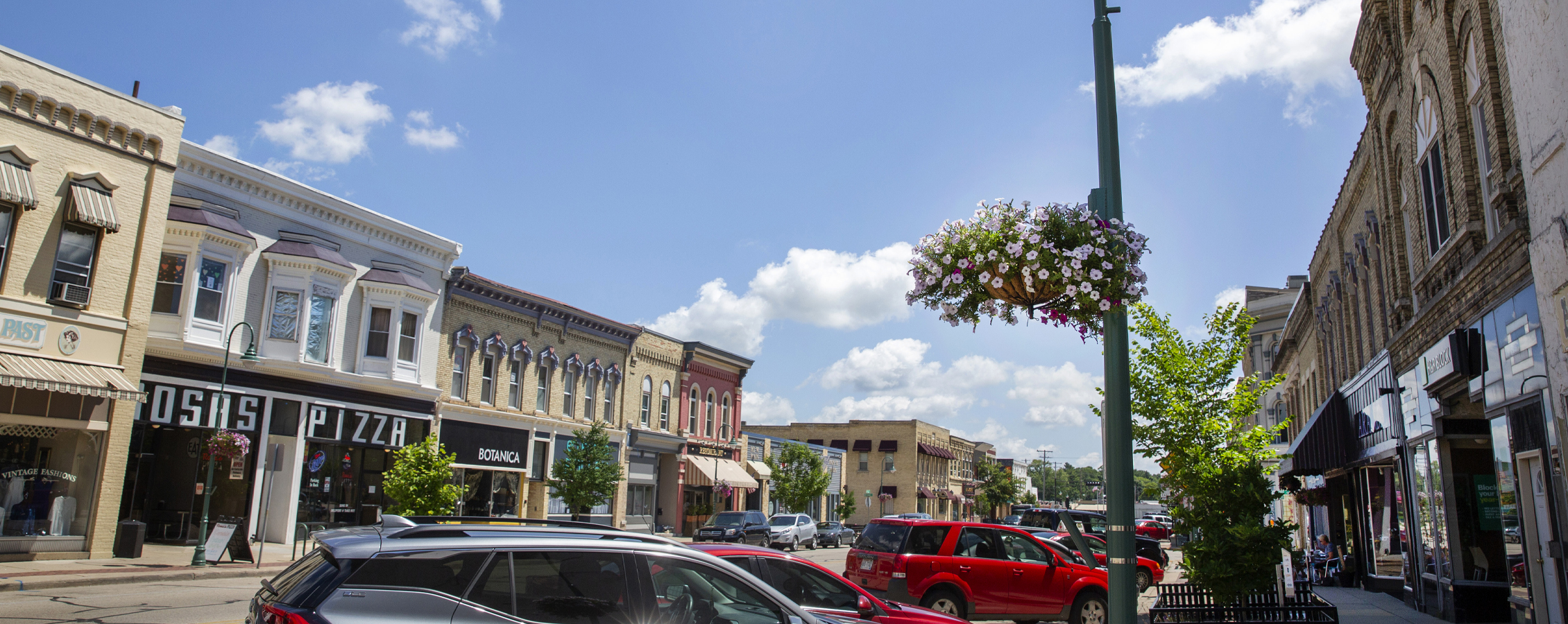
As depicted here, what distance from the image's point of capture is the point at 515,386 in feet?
107

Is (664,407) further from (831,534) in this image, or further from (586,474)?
(831,534)

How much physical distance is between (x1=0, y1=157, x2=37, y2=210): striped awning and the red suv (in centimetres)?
1685

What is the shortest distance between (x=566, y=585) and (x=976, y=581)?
9.87 m

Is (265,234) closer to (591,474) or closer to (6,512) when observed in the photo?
(6,512)

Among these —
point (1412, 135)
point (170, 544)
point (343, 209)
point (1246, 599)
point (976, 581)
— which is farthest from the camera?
point (343, 209)

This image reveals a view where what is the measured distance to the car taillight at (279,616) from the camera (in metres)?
4.45

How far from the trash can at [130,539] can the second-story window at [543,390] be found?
49.1ft

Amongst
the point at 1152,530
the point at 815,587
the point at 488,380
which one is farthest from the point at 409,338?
the point at 1152,530

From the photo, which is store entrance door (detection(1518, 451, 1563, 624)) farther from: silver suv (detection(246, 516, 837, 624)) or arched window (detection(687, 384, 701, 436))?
arched window (detection(687, 384, 701, 436))

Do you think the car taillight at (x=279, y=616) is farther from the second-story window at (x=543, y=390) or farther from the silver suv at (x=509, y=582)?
the second-story window at (x=543, y=390)

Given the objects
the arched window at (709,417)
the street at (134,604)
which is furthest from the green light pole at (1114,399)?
the arched window at (709,417)

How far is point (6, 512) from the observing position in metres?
17.8

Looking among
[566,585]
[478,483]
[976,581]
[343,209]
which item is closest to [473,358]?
[478,483]

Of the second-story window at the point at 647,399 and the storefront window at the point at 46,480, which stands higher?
the second-story window at the point at 647,399
